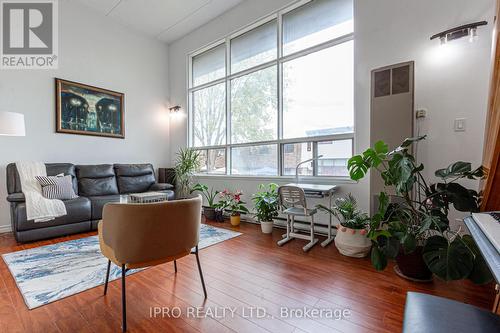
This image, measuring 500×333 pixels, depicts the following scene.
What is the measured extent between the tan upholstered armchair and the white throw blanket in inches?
83.0

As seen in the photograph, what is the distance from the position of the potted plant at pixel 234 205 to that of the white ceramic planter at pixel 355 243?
178 cm

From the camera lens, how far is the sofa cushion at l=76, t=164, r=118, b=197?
382 cm

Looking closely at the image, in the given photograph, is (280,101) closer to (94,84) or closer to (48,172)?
(94,84)

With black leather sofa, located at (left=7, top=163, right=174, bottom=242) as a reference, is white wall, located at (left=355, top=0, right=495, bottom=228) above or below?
above

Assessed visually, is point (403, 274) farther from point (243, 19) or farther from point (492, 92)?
point (243, 19)

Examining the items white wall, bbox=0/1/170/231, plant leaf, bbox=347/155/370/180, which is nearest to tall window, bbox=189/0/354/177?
plant leaf, bbox=347/155/370/180

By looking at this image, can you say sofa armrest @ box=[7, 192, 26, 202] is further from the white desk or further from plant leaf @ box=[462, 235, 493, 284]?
plant leaf @ box=[462, 235, 493, 284]

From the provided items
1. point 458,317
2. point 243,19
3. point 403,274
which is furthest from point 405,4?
point 458,317

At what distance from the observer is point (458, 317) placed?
2.56ft

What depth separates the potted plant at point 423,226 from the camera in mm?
1573

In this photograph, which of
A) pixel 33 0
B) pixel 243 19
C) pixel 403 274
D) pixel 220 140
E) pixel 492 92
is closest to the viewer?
pixel 492 92

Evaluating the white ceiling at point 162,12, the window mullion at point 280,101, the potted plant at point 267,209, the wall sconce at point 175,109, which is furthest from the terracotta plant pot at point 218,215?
the white ceiling at point 162,12

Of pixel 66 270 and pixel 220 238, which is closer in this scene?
pixel 66 270

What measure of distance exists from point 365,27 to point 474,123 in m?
→ 1.65
